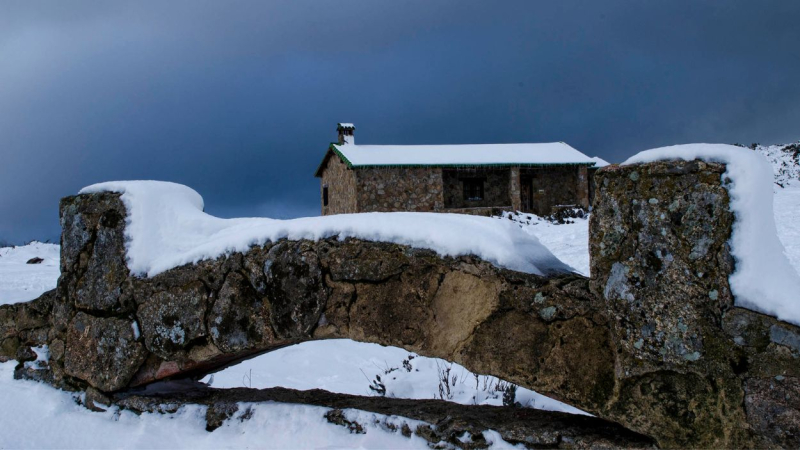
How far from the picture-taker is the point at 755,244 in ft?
7.07

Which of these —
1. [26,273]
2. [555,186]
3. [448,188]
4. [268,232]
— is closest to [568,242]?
[268,232]

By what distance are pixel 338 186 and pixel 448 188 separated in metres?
3.79

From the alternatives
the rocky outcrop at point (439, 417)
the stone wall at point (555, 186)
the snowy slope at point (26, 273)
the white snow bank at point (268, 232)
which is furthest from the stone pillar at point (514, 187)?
the rocky outcrop at point (439, 417)

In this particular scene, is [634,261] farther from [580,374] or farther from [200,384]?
[200,384]

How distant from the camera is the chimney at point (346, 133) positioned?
65.3 ft

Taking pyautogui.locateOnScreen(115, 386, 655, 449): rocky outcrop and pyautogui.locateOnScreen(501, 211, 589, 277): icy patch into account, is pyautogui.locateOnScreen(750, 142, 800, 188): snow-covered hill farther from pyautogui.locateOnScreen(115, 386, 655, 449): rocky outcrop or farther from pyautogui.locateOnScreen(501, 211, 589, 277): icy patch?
pyautogui.locateOnScreen(115, 386, 655, 449): rocky outcrop

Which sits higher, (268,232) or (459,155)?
(459,155)

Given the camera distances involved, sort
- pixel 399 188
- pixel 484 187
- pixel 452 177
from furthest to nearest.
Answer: pixel 484 187
pixel 452 177
pixel 399 188

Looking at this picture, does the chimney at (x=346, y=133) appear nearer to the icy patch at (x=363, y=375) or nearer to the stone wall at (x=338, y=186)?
the stone wall at (x=338, y=186)

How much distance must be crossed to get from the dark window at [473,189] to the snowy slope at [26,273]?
12354 mm

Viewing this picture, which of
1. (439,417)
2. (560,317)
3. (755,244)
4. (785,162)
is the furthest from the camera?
(785,162)

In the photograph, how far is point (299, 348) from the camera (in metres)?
6.61

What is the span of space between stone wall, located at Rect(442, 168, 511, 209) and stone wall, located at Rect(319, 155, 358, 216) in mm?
3325

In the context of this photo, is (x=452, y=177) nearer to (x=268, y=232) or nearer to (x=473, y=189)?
(x=473, y=189)
